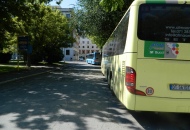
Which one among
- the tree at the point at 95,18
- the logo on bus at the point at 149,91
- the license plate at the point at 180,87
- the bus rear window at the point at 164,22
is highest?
the tree at the point at 95,18

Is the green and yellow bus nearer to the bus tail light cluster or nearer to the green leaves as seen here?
the bus tail light cluster

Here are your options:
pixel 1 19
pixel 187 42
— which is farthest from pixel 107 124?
pixel 1 19

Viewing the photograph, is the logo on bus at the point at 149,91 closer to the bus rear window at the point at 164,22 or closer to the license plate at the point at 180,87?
the license plate at the point at 180,87

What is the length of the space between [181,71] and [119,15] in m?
19.3

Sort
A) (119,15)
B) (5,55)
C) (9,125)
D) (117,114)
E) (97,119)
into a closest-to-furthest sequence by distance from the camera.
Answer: (9,125)
(97,119)
(117,114)
(119,15)
(5,55)

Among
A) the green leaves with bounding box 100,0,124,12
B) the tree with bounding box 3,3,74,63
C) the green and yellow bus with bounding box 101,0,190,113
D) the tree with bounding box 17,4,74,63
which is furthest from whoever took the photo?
the tree with bounding box 17,4,74,63

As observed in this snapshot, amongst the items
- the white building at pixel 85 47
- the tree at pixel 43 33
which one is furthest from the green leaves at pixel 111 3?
the white building at pixel 85 47

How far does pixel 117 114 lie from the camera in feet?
25.4

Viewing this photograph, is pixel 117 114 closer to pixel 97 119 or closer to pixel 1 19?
pixel 97 119

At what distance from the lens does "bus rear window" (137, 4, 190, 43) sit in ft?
20.8

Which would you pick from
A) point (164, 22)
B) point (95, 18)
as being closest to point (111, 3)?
point (164, 22)

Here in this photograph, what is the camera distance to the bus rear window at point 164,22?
20.8 feet

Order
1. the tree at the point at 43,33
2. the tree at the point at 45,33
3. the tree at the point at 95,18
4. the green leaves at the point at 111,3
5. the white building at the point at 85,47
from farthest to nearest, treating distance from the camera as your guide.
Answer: the white building at the point at 85,47 → the tree at the point at 45,33 → the tree at the point at 43,33 → the tree at the point at 95,18 → the green leaves at the point at 111,3

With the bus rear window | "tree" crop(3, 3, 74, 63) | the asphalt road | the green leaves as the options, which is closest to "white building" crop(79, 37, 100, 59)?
"tree" crop(3, 3, 74, 63)
